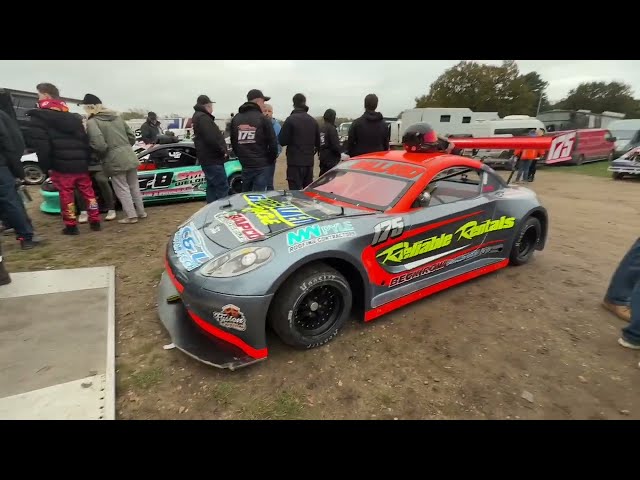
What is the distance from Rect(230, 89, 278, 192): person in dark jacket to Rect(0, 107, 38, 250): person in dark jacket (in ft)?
8.48

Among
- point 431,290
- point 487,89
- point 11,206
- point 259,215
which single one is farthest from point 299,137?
point 487,89

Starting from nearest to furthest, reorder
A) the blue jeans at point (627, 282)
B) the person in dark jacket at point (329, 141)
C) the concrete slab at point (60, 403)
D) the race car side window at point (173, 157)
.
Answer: the concrete slab at point (60, 403)
the blue jeans at point (627, 282)
the person in dark jacket at point (329, 141)
the race car side window at point (173, 157)

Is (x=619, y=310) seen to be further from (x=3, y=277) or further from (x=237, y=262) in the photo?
(x=3, y=277)

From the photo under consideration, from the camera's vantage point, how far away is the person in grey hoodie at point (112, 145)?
16.4ft

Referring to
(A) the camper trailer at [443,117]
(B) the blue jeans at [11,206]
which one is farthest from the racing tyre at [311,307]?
(A) the camper trailer at [443,117]

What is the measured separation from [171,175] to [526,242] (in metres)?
6.14

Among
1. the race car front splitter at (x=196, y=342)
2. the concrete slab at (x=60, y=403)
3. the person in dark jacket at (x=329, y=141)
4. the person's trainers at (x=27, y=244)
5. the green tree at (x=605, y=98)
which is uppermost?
the green tree at (x=605, y=98)

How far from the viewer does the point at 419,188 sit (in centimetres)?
302

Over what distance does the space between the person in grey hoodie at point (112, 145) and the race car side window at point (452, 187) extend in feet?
15.0

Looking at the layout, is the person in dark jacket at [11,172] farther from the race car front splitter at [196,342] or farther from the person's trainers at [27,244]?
the race car front splitter at [196,342]

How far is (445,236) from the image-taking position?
313 centimetres

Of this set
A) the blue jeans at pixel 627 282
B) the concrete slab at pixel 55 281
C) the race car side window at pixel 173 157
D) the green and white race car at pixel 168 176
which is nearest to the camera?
the blue jeans at pixel 627 282
